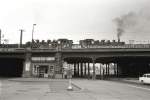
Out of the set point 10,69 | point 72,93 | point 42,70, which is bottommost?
point 72,93

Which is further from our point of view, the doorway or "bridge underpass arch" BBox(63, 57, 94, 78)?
"bridge underpass arch" BBox(63, 57, 94, 78)

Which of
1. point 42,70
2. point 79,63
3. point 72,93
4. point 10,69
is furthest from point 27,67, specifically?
point 79,63

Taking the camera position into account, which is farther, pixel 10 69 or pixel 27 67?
pixel 10 69

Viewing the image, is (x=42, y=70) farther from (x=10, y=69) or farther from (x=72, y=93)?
(x=72, y=93)

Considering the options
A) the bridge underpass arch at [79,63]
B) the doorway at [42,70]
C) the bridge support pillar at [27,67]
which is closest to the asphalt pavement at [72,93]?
the bridge support pillar at [27,67]

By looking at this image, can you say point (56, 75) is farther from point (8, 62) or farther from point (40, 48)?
point (8, 62)

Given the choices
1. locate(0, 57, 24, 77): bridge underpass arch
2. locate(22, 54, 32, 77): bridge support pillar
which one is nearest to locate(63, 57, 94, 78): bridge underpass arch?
locate(22, 54, 32, 77): bridge support pillar

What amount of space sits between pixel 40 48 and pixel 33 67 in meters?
4.69

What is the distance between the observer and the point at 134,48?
61.6m

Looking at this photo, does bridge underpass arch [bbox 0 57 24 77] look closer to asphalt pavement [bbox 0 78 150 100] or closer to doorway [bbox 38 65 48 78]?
doorway [bbox 38 65 48 78]

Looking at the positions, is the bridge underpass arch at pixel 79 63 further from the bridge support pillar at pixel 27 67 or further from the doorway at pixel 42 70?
the bridge support pillar at pixel 27 67

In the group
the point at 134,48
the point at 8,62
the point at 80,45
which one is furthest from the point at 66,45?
the point at 8,62

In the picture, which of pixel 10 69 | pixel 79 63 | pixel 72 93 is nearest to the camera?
pixel 72 93

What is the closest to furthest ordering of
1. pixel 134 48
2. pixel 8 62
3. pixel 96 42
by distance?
pixel 134 48 → pixel 96 42 → pixel 8 62
